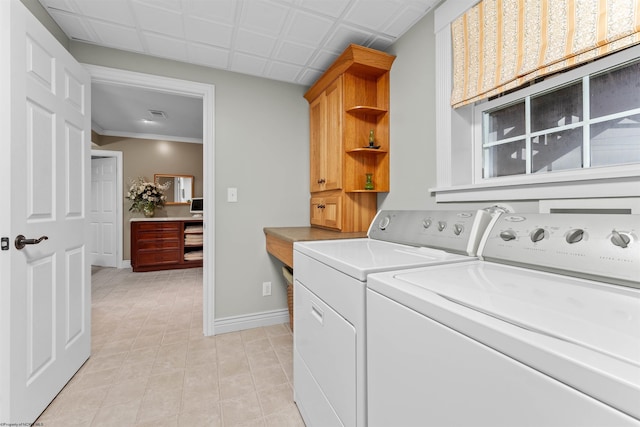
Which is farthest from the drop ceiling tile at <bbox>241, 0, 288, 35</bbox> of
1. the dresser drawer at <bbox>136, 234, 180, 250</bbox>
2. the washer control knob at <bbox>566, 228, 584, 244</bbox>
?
the dresser drawer at <bbox>136, 234, 180, 250</bbox>

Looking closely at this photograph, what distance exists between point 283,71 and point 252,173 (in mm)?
911

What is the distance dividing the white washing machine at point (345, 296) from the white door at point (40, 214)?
48.8 inches

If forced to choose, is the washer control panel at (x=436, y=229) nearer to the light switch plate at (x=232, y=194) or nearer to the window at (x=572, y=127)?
the window at (x=572, y=127)

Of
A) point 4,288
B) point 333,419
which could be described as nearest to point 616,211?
point 333,419

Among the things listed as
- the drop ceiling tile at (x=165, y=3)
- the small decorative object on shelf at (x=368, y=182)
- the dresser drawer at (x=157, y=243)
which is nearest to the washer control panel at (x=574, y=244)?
the small decorative object on shelf at (x=368, y=182)

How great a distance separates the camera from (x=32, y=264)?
1329mm

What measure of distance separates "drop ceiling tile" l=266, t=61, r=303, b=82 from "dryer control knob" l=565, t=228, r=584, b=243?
215 cm

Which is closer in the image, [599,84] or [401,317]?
[401,317]

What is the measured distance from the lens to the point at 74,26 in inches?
70.6

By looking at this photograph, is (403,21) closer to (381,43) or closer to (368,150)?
(381,43)

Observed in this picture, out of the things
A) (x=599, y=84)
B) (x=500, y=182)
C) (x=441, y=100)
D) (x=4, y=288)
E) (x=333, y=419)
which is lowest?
(x=333, y=419)

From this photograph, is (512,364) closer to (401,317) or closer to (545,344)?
(545,344)

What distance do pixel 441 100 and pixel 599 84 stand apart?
645 mm

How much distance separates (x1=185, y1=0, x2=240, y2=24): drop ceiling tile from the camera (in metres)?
1.59
